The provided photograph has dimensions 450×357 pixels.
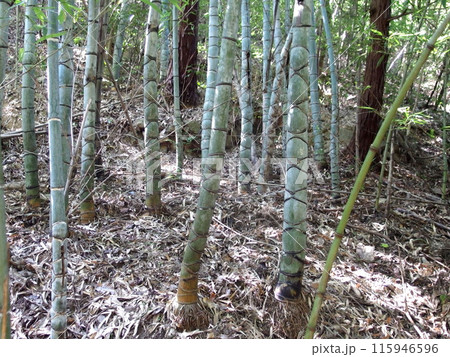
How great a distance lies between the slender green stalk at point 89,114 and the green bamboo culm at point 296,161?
3.51ft

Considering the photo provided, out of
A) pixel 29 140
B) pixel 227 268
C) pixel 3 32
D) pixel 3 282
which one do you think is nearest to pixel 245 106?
pixel 227 268

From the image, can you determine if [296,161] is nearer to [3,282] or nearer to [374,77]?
[3,282]

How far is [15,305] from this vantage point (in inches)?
73.3

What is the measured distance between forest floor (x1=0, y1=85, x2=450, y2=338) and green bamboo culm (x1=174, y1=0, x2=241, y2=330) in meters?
0.11

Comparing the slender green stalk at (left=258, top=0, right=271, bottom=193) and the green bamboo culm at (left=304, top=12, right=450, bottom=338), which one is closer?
the green bamboo culm at (left=304, top=12, right=450, bottom=338)

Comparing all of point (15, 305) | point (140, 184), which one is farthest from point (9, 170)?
point (15, 305)

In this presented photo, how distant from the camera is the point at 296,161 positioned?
1687 mm

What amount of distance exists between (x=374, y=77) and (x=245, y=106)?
7.06 feet

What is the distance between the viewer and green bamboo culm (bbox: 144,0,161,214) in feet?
8.04

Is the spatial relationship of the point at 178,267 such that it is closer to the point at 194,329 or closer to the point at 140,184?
the point at 194,329

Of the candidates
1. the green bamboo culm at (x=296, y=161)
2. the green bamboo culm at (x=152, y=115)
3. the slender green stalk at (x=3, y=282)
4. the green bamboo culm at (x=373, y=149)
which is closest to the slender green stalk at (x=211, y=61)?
the green bamboo culm at (x=152, y=115)

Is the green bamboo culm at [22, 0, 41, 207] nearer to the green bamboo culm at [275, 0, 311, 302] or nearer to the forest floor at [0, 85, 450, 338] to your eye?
the forest floor at [0, 85, 450, 338]

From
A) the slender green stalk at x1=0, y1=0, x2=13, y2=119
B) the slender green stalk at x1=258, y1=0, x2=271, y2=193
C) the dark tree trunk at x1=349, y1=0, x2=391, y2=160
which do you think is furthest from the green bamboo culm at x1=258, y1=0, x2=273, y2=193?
the slender green stalk at x1=0, y1=0, x2=13, y2=119
